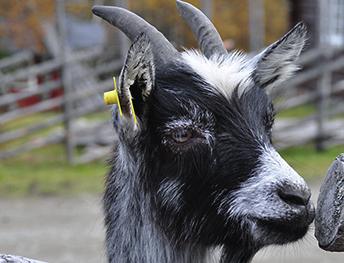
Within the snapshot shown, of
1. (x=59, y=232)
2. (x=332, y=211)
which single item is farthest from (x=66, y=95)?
(x=332, y=211)

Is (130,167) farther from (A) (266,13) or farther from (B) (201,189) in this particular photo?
(A) (266,13)

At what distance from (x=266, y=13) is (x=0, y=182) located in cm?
1305

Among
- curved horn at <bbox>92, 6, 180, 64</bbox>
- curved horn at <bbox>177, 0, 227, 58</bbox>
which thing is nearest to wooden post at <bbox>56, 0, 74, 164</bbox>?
curved horn at <bbox>177, 0, 227, 58</bbox>

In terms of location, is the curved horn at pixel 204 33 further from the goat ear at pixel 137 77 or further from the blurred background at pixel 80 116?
the goat ear at pixel 137 77

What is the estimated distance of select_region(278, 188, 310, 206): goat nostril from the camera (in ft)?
11.3

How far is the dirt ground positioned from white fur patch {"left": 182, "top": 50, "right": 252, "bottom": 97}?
5.34 metres

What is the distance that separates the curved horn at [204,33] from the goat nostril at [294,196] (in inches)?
41.0

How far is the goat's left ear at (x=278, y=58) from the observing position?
408cm

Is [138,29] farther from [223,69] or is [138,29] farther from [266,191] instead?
[266,191]

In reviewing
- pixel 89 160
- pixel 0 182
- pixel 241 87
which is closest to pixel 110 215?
pixel 241 87

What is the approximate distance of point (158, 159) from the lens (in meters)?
3.84

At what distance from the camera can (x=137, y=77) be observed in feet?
12.1

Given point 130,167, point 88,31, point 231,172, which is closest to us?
point 231,172

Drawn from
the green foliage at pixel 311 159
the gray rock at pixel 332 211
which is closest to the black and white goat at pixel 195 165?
the gray rock at pixel 332 211
